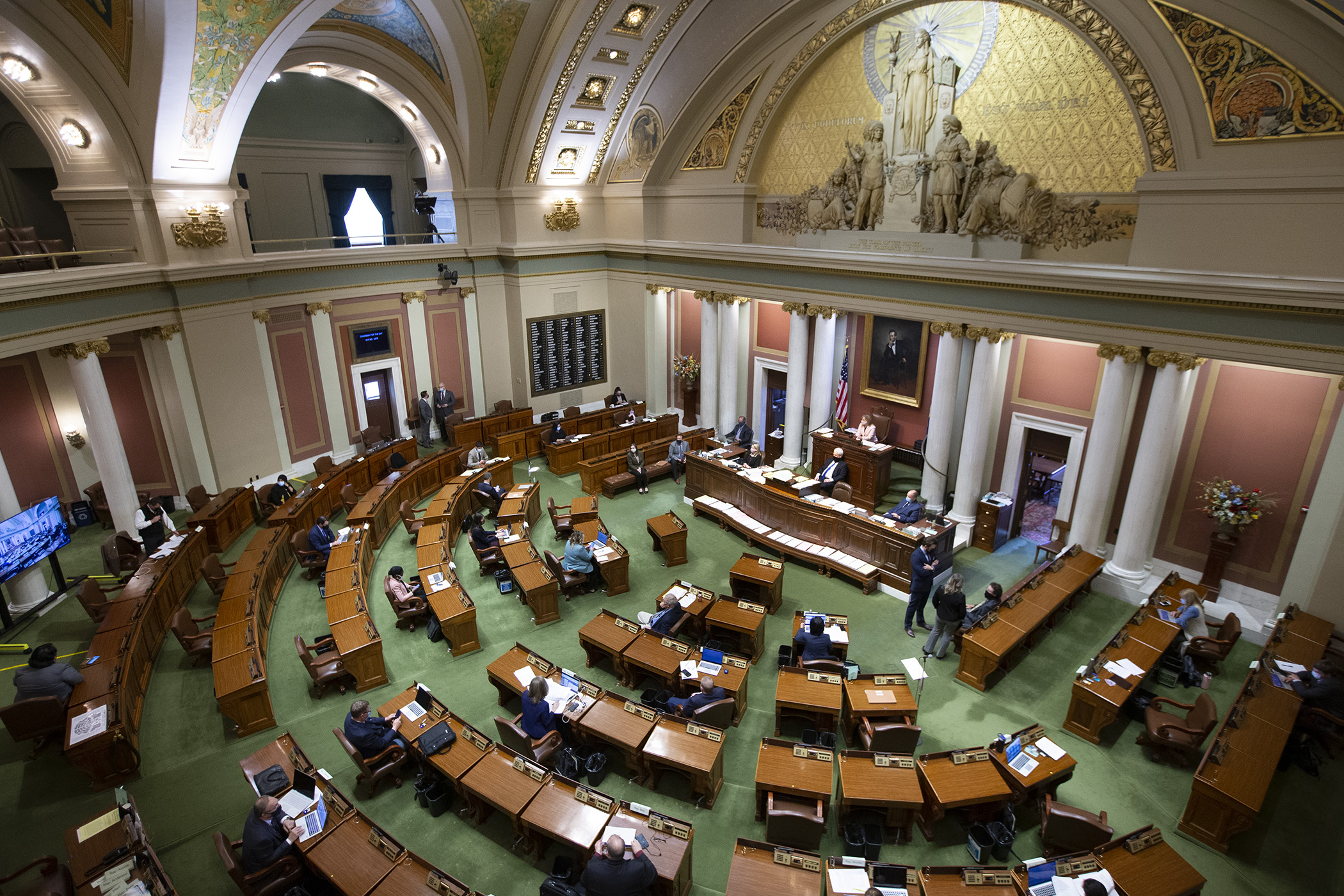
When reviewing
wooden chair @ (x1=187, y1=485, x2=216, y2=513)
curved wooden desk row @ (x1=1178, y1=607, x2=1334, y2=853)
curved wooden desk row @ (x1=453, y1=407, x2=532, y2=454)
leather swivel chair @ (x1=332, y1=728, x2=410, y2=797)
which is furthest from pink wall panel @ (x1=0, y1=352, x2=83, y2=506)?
curved wooden desk row @ (x1=1178, y1=607, x2=1334, y2=853)

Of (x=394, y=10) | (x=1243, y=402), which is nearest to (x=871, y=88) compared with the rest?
(x=1243, y=402)

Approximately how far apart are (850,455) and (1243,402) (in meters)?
6.68

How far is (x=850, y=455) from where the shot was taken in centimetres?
1507

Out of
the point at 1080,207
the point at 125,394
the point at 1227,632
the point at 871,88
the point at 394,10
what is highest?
the point at 394,10

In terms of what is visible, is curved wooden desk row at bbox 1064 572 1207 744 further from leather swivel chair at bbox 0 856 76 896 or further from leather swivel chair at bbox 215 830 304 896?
leather swivel chair at bbox 0 856 76 896

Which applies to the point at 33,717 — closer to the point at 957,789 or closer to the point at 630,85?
the point at 957,789

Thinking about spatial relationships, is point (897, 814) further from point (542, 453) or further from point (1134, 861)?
point (542, 453)

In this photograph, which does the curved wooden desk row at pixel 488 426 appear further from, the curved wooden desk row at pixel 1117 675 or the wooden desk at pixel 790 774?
the curved wooden desk row at pixel 1117 675

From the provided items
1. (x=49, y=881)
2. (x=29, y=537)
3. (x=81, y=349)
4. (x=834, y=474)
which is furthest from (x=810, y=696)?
(x=81, y=349)

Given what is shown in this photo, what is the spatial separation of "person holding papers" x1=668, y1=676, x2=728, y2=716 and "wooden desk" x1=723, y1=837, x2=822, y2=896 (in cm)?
193

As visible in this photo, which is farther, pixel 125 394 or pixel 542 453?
pixel 542 453

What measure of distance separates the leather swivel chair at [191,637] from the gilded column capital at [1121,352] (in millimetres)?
14192

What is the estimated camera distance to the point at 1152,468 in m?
11.3

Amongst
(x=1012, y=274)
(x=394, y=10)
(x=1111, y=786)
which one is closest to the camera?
(x=1111, y=786)
